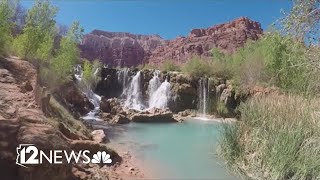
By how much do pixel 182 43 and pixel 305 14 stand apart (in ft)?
301

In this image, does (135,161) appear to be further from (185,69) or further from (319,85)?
(185,69)

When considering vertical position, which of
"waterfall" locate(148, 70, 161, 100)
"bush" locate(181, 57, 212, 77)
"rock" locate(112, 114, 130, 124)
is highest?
"bush" locate(181, 57, 212, 77)

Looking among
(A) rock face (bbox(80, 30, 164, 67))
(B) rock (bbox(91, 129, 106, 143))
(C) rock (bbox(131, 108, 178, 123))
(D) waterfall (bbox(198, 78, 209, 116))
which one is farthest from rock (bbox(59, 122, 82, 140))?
(A) rock face (bbox(80, 30, 164, 67))

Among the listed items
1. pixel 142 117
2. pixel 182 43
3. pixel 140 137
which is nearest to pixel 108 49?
pixel 182 43

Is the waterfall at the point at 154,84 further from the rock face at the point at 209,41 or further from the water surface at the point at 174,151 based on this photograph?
the rock face at the point at 209,41

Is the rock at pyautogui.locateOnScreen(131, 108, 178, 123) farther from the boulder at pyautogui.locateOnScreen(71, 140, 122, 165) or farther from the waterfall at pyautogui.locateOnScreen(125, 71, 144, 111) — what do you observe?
the boulder at pyautogui.locateOnScreen(71, 140, 122, 165)

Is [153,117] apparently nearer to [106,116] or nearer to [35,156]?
[106,116]

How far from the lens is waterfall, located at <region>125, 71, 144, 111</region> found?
3487cm

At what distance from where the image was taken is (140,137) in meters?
17.7

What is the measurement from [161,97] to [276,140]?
2719cm

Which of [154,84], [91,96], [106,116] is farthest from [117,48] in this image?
[106,116]

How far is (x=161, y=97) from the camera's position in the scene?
113ft

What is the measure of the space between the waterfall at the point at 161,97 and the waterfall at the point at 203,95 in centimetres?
290

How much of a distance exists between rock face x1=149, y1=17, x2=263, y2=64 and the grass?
77.7m
